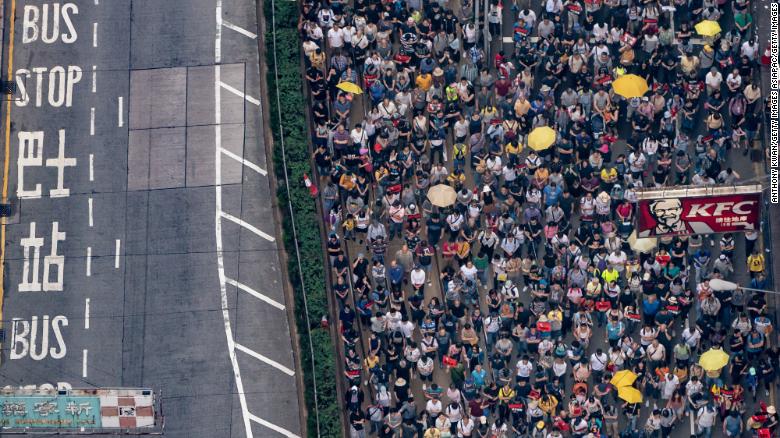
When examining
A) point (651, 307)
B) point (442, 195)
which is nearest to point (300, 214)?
point (442, 195)

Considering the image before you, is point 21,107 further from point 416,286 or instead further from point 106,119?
point 416,286

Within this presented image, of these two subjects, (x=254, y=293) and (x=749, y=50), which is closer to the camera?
(x=254, y=293)

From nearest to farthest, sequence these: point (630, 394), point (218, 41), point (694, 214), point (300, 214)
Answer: point (694, 214) < point (630, 394) < point (300, 214) < point (218, 41)

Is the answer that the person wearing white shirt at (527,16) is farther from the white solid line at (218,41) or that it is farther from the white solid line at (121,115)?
the white solid line at (121,115)

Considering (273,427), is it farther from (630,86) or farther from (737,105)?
(737,105)

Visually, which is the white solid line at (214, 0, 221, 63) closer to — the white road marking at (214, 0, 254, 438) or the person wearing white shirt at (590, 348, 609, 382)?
the white road marking at (214, 0, 254, 438)
